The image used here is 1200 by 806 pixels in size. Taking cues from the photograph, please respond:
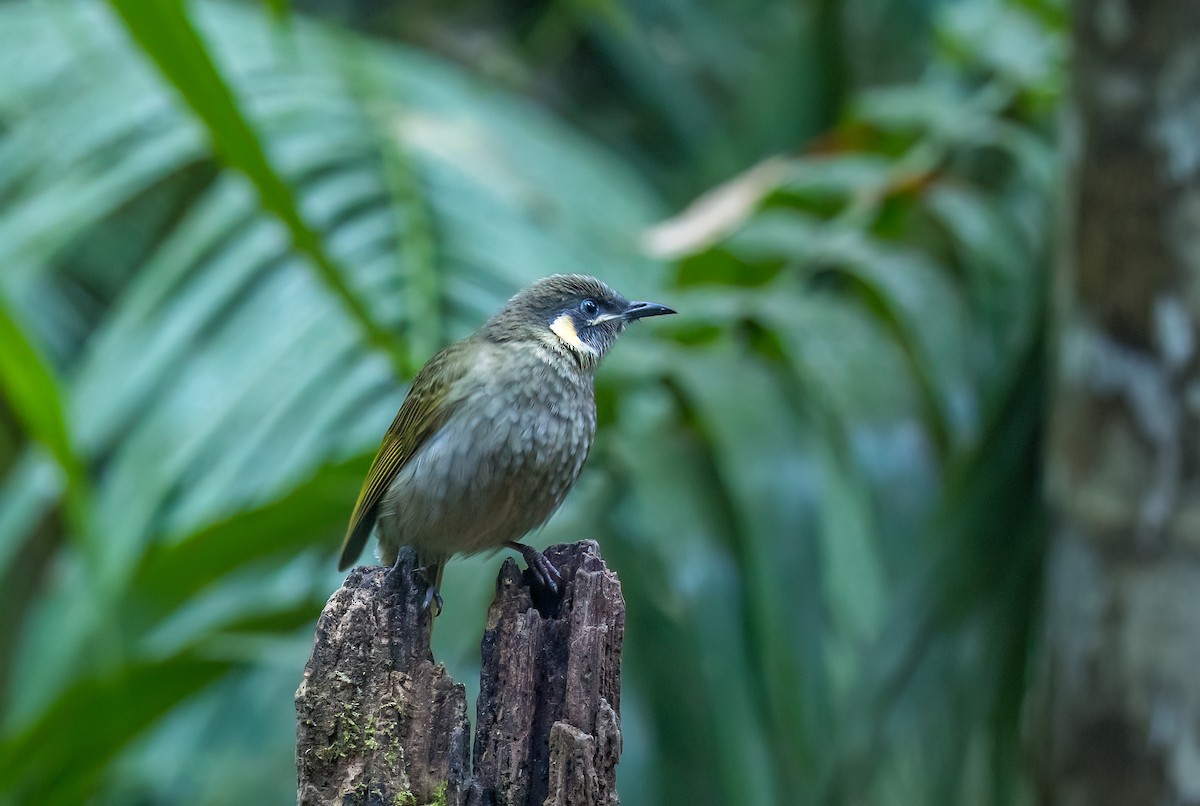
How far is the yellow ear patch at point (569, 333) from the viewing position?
314cm

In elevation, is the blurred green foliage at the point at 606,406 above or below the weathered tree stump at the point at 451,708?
above

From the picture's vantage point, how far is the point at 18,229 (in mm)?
4316

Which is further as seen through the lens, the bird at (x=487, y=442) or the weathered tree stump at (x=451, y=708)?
the bird at (x=487, y=442)

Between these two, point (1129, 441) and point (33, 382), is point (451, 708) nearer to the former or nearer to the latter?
point (33, 382)

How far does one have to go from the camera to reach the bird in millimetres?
2889

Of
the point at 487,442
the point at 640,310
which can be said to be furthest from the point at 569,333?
the point at 487,442

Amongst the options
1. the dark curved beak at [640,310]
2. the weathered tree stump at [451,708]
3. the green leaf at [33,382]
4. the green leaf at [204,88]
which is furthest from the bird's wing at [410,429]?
the green leaf at [33,382]

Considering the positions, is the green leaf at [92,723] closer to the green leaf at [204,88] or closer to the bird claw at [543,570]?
the bird claw at [543,570]

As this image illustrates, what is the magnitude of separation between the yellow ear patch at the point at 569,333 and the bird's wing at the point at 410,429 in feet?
0.81

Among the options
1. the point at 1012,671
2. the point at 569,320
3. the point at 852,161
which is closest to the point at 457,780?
the point at 569,320

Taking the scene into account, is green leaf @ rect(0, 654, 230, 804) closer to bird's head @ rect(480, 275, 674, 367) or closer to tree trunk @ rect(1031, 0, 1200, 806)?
bird's head @ rect(480, 275, 674, 367)

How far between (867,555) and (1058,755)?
0.75 m

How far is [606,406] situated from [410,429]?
692mm

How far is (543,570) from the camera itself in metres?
2.47
